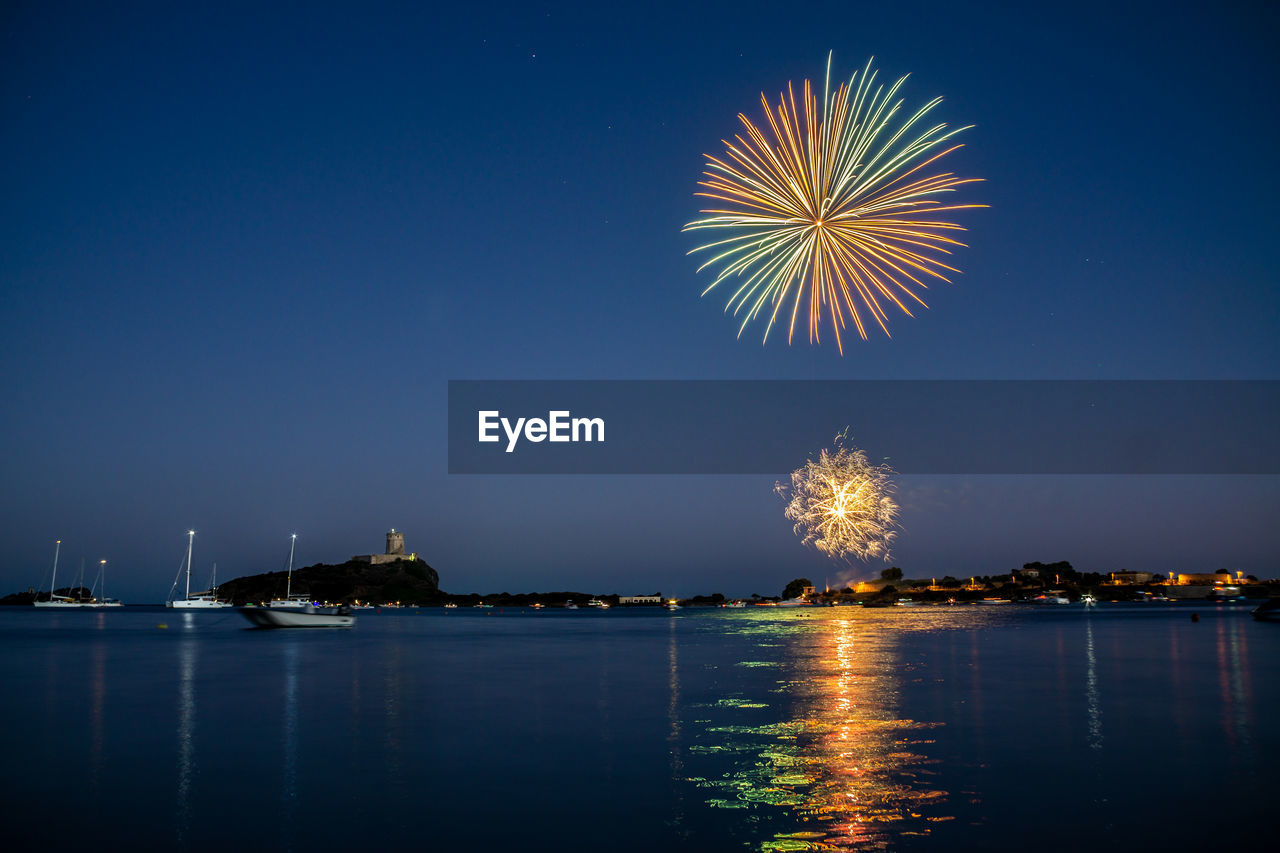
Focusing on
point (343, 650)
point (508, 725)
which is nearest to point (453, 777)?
point (508, 725)

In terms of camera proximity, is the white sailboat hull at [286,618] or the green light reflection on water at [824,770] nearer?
the green light reflection on water at [824,770]

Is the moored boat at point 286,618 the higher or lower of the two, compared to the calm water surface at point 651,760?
lower

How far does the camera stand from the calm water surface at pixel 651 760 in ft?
44.3

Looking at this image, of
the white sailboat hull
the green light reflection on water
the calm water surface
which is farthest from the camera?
the white sailboat hull

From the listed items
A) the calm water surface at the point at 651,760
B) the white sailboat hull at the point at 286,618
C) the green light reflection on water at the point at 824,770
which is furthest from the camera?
the white sailboat hull at the point at 286,618

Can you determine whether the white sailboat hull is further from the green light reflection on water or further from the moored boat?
the green light reflection on water

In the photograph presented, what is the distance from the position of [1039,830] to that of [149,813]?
50.0ft

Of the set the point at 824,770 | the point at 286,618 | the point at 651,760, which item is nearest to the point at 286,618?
the point at 286,618

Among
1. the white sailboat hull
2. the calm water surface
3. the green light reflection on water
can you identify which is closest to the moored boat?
the white sailboat hull

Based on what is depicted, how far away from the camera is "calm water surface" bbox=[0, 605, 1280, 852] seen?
1349 cm

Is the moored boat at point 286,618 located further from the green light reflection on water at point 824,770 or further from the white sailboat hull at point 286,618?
the green light reflection on water at point 824,770

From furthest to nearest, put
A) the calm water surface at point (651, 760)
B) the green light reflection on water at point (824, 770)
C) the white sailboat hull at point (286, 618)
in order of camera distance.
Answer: the white sailboat hull at point (286, 618)
the calm water surface at point (651, 760)
the green light reflection on water at point (824, 770)

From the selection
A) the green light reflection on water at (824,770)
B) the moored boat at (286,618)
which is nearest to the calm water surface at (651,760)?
the green light reflection on water at (824,770)

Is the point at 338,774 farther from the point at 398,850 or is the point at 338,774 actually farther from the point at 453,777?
the point at 398,850
